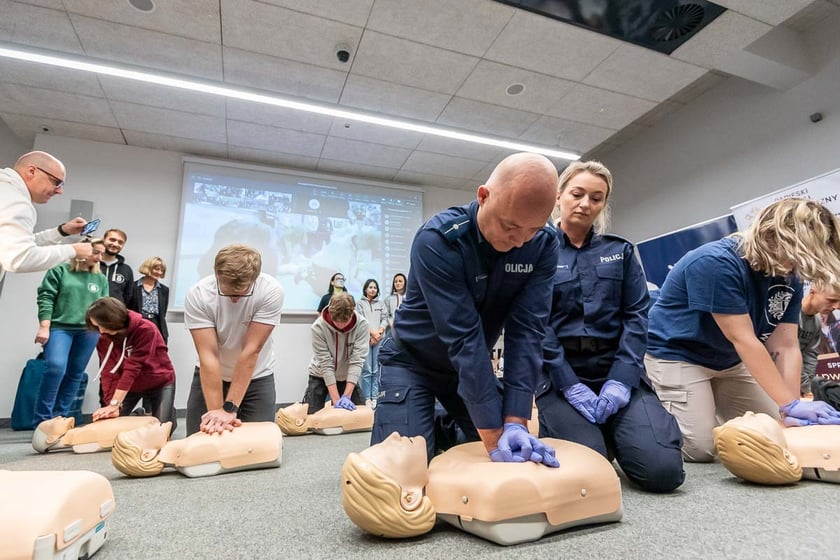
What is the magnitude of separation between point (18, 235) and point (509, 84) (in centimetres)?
285

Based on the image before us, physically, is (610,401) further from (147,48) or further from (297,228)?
(297,228)

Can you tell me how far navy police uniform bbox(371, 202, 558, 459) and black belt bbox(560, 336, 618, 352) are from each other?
0.32 meters

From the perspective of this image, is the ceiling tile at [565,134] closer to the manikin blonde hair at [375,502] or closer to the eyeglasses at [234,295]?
the eyeglasses at [234,295]

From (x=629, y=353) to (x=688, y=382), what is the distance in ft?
1.47

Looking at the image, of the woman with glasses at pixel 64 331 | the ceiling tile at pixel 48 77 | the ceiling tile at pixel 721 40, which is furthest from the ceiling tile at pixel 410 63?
the woman with glasses at pixel 64 331

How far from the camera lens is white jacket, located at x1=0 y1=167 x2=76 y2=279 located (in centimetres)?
135

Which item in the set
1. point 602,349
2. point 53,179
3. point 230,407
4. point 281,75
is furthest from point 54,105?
point 602,349

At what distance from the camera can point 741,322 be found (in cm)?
126

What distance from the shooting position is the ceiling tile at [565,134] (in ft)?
11.7

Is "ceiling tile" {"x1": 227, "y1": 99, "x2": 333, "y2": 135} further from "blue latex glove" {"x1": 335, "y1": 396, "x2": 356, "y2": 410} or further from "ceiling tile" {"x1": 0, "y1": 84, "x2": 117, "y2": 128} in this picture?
"blue latex glove" {"x1": 335, "y1": 396, "x2": 356, "y2": 410}

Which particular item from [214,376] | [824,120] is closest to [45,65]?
[214,376]

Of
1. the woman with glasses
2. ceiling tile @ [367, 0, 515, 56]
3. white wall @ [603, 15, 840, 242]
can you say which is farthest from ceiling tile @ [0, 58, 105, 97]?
white wall @ [603, 15, 840, 242]

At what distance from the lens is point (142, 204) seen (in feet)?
12.5

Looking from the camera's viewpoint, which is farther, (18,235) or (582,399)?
(18,235)
